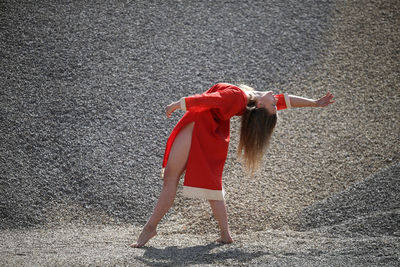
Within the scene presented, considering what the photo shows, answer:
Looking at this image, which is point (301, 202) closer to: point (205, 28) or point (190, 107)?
point (190, 107)

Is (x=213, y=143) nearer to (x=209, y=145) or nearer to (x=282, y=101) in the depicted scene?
(x=209, y=145)

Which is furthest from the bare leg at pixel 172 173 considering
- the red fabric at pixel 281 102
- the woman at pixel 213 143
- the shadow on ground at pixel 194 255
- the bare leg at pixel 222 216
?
Answer: the red fabric at pixel 281 102

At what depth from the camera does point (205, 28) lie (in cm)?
714

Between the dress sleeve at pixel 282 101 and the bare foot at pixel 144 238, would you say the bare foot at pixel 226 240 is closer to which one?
the bare foot at pixel 144 238

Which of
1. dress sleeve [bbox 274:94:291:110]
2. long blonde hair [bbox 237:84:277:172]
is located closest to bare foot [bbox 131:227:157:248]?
long blonde hair [bbox 237:84:277:172]

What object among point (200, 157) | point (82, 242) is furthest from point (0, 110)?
point (200, 157)

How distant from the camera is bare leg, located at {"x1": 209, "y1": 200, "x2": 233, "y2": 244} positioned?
355 cm

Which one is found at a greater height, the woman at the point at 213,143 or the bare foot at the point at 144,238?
the woman at the point at 213,143

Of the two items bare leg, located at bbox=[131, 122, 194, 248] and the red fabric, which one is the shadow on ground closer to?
bare leg, located at bbox=[131, 122, 194, 248]

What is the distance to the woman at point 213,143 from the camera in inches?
134

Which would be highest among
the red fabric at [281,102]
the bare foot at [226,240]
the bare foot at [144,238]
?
the red fabric at [281,102]

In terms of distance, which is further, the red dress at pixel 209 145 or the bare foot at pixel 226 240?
the bare foot at pixel 226 240

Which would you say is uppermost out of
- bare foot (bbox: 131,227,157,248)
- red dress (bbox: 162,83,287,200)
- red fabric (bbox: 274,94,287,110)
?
red fabric (bbox: 274,94,287,110)

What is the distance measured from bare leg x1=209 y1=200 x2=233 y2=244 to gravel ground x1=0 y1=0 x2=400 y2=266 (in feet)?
0.51
